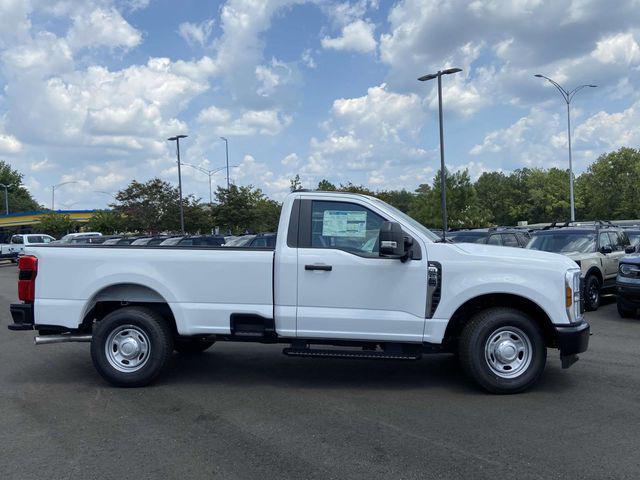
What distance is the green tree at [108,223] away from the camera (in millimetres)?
44031

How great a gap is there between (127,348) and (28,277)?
1378 millimetres

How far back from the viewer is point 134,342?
6570mm

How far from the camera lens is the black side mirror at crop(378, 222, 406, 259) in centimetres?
576

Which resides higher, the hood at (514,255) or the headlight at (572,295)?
the hood at (514,255)

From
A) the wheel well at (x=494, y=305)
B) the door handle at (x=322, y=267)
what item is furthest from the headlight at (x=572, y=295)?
the door handle at (x=322, y=267)

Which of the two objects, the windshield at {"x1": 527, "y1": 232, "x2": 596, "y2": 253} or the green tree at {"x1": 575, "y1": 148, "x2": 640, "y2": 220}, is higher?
the green tree at {"x1": 575, "y1": 148, "x2": 640, "y2": 220}

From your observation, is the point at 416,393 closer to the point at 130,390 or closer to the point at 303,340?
the point at 303,340

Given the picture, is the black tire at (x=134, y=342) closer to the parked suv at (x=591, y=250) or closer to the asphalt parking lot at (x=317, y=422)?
the asphalt parking lot at (x=317, y=422)

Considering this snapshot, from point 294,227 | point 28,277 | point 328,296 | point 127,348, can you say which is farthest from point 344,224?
point 28,277

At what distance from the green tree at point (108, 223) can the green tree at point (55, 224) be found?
5.13 m

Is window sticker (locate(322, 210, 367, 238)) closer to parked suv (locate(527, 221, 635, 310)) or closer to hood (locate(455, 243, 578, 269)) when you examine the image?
hood (locate(455, 243, 578, 269))

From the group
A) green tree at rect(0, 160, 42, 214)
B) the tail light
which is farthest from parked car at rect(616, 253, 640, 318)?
green tree at rect(0, 160, 42, 214)

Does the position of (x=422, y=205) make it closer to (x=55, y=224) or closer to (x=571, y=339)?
(x=55, y=224)

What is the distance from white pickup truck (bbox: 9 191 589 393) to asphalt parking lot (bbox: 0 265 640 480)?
44 centimetres
